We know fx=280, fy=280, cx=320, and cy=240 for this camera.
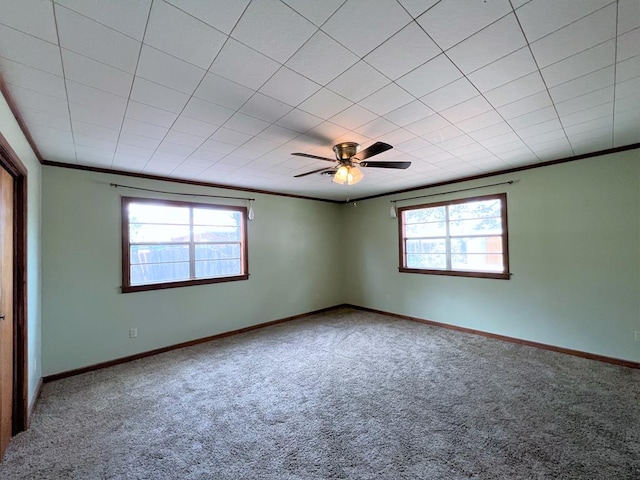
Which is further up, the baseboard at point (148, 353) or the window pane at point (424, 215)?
the window pane at point (424, 215)

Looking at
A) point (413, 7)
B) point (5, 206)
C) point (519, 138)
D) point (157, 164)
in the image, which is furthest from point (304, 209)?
point (413, 7)

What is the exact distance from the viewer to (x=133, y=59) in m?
1.52

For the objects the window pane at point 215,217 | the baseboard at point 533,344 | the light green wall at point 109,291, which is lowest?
the baseboard at point 533,344

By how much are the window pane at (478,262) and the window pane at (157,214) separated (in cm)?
438

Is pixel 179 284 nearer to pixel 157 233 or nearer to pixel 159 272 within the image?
pixel 159 272

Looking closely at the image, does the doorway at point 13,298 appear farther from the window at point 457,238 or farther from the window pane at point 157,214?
the window at point 457,238

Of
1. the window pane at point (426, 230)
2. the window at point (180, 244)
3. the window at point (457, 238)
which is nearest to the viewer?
the window at point (180, 244)

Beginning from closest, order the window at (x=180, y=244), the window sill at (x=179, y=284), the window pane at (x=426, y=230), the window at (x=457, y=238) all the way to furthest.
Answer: the window sill at (x=179, y=284) < the window at (x=180, y=244) < the window at (x=457, y=238) < the window pane at (x=426, y=230)

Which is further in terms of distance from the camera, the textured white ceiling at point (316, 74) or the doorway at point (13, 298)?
the doorway at point (13, 298)

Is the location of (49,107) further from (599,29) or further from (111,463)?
(599,29)

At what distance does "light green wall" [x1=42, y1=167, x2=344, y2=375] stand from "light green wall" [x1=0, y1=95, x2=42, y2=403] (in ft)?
0.73

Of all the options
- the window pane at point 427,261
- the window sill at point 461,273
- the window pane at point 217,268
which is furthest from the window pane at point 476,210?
the window pane at point 217,268

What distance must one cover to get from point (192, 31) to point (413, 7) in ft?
3.38

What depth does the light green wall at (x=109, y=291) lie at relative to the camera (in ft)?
10.4
